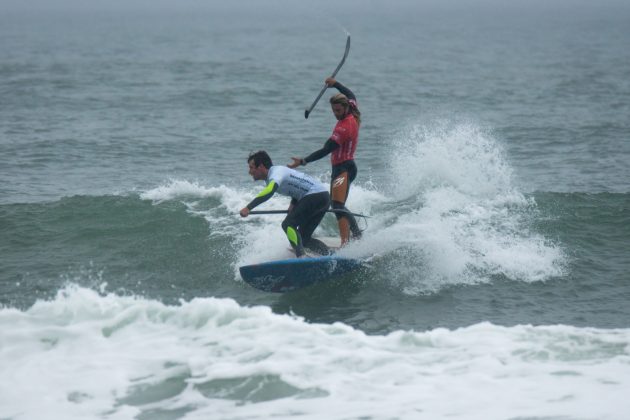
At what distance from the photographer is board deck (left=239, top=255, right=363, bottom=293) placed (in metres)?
10.1

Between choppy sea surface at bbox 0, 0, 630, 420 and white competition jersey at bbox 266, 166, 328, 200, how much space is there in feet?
3.06

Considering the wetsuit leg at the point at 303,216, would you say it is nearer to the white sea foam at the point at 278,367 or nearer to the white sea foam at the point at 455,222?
the white sea foam at the point at 455,222

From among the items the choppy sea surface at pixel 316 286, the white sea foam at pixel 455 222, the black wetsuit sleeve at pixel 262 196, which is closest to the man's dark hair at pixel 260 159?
the black wetsuit sleeve at pixel 262 196

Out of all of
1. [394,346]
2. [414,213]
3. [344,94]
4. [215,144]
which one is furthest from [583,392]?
[215,144]

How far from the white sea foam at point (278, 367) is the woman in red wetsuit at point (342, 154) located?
210 cm

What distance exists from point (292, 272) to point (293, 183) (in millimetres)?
1069

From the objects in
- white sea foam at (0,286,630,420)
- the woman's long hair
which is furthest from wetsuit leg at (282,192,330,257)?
white sea foam at (0,286,630,420)

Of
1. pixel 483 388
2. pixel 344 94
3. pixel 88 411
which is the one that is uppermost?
pixel 344 94

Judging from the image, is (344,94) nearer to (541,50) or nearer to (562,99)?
(562,99)

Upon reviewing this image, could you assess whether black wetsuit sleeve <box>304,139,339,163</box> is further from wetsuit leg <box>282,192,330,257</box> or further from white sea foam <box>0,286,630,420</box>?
white sea foam <box>0,286,630,420</box>

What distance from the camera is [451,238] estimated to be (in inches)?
436

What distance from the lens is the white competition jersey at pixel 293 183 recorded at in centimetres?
1017

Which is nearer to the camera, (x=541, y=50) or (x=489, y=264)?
(x=489, y=264)

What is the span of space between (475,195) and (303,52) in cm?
4546
